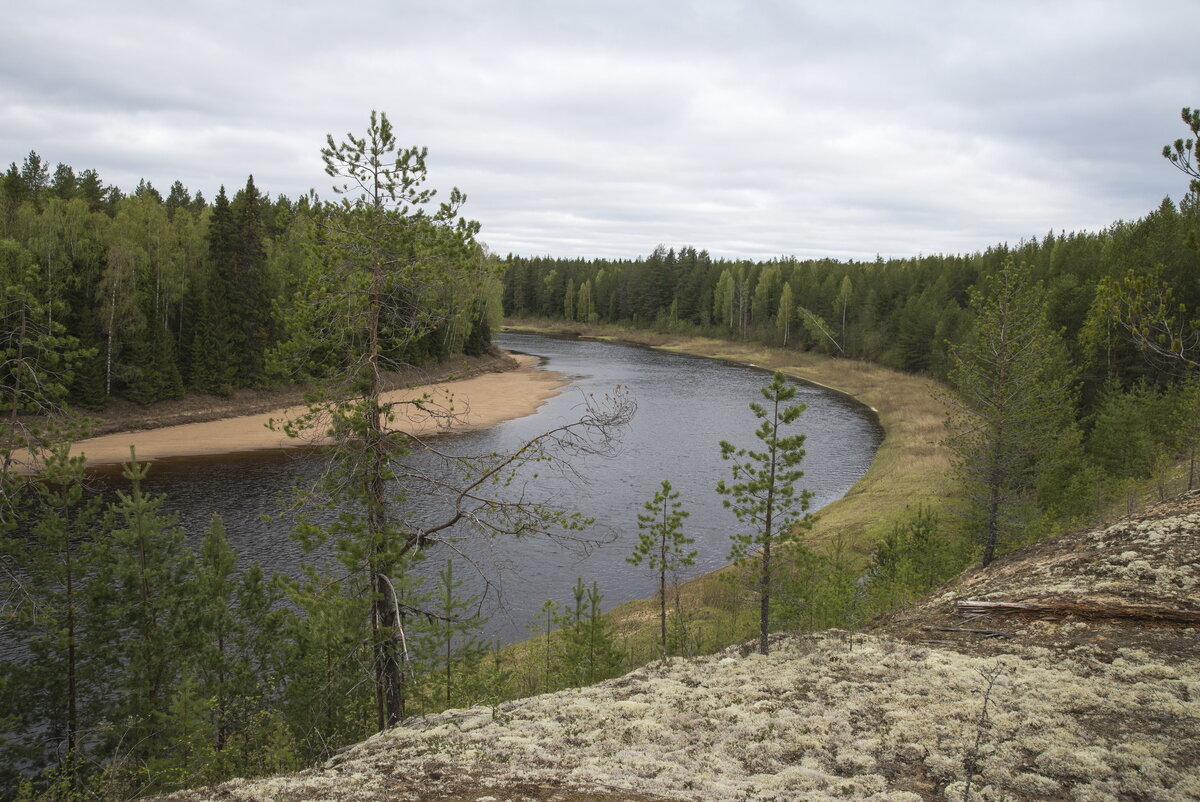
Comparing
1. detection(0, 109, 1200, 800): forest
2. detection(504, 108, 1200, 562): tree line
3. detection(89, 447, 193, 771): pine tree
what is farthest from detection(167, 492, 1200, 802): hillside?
detection(89, 447, 193, 771): pine tree

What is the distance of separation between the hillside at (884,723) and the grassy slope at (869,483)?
676 centimetres

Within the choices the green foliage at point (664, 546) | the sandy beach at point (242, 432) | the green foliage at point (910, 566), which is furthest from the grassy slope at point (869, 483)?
the sandy beach at point (242, 432)

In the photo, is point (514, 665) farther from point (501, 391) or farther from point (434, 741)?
point (501, 391)

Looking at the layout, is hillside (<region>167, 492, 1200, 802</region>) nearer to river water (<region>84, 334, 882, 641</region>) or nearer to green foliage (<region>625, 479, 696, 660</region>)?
river water (<region>84, 334, 882, 641</region>)

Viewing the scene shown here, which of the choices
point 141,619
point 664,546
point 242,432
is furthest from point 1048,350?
point 242,432

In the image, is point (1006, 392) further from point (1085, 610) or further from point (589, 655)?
point (589, 655)

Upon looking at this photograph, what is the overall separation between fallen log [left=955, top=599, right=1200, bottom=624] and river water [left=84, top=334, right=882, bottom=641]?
5.43 m

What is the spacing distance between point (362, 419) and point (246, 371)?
53353 mm

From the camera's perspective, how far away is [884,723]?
9570 millimetres

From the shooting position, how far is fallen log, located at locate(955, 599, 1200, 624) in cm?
1186

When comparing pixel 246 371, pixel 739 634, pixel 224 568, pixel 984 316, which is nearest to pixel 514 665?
pixel 739 634

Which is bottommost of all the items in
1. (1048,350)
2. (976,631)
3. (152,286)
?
(976,631)

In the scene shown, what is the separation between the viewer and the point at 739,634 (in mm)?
20172

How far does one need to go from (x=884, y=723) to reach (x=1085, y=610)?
5972 mm
